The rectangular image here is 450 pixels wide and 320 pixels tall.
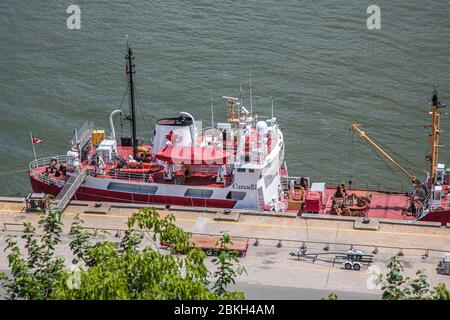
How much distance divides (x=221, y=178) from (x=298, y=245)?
868 centimetres

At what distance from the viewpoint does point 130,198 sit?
63531mm

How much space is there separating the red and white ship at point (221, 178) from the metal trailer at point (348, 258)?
24.3 feet

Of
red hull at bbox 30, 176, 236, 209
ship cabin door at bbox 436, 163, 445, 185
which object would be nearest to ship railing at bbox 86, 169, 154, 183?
red hull at bbox 30, 176, 236, 209

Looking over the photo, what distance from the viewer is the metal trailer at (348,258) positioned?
53000 mm

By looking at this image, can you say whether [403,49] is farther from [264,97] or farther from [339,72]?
[264,97]

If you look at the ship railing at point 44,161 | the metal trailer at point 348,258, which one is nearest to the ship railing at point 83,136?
the ship railing at point 44,161

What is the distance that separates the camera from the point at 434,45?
85812 millimetres

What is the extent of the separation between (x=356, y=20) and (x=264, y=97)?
14.6 meters

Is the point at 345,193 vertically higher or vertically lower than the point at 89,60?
lower

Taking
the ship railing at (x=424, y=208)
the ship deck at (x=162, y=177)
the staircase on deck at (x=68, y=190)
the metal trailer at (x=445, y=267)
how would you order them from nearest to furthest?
the metal trailer at (x=445, y=267), the staircase on deck at (x=68, y=190), the ship railing at (x=424, y=208), the ship deck at (x=162, y=177)

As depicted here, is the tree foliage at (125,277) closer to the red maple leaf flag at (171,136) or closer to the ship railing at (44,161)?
the red maple leaf flag at (171,136)
